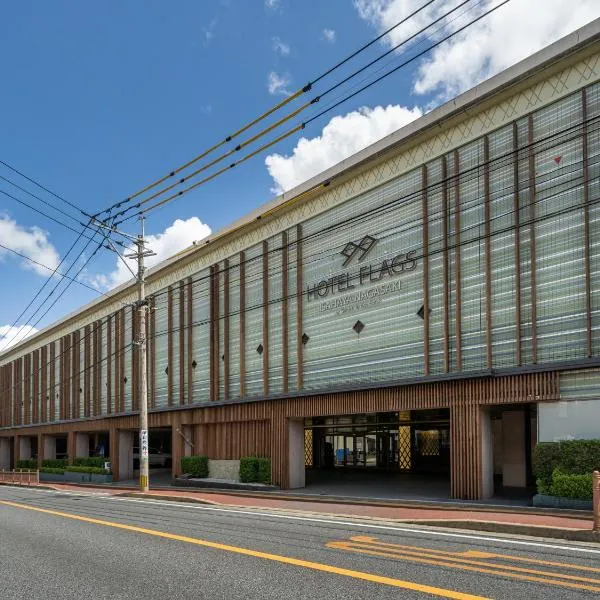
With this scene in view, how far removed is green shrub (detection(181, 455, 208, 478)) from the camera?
30984mm

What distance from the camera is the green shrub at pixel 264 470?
2678 centimetres

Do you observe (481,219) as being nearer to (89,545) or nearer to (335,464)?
(89,545)

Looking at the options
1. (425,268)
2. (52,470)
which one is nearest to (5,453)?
(52,470)

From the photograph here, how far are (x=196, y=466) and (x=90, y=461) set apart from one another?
13.9 meters

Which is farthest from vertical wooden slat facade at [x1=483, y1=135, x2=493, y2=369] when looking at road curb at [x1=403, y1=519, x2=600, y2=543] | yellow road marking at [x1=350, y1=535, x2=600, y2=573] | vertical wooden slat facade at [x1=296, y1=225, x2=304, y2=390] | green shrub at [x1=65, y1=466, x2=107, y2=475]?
green shrub at [x1=65, y1=466, x2=107, y2=475]

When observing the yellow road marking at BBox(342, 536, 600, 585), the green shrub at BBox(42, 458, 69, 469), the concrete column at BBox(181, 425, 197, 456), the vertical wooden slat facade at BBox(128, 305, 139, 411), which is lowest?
the green shrub at BBox(42, 458, 69, 469)

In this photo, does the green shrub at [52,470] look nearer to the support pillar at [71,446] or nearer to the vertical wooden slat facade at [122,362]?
the support pillar at [71,446]

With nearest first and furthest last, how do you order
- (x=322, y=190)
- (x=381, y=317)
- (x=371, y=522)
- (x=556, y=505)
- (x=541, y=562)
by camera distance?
(x=541, y=562)
(x=371, y=522)
(x=556, y=505)
(x=381, y=317)
(x=322, y=190)

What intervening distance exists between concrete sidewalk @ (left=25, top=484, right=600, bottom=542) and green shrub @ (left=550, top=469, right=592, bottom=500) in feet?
3.37

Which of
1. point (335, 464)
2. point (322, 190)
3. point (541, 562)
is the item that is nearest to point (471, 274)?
point (322, 190)

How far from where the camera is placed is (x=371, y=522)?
14039mm

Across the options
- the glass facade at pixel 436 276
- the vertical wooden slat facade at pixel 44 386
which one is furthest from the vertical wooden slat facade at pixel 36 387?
the glass facade at pixel 436 276

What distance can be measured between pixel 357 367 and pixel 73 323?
32.3 m

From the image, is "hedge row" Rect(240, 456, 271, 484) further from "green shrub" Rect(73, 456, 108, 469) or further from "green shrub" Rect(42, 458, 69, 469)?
"green shrub" Rect(42, 458, 69, 469)
